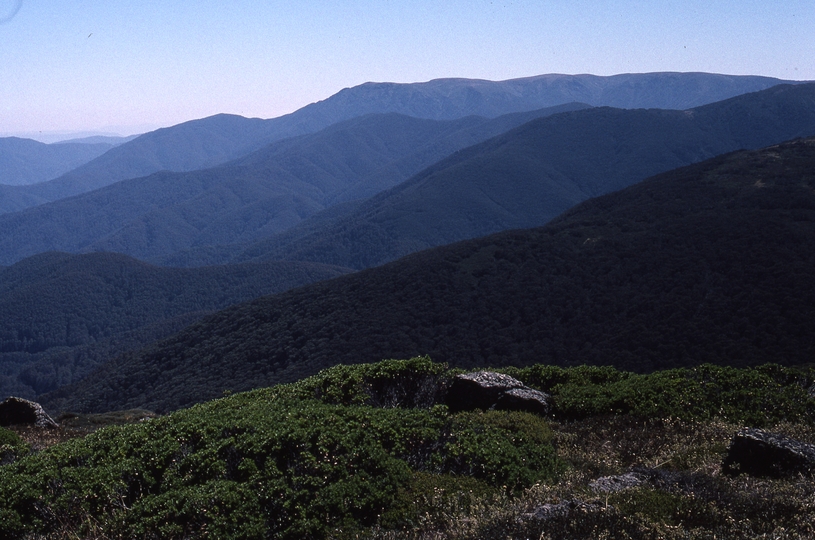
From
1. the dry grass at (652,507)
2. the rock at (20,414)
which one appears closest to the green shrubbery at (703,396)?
the dry grass at (652,507)

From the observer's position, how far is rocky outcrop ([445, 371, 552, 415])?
40.2 feet

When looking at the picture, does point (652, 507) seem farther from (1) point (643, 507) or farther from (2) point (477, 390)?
(2) point (477, 390)

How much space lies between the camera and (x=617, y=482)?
25.4 ft

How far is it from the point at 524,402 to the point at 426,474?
4333 millimetres

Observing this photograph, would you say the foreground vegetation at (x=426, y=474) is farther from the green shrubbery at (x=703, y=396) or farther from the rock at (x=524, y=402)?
the rock at (x=524, y=402)

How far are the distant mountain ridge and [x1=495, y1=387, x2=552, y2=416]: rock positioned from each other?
2021 inches

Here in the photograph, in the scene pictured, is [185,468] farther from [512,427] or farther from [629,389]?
[629,389]

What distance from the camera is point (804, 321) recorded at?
5925 cm

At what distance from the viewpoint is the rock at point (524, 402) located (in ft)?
39.9

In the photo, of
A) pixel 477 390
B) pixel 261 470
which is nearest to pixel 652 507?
pixel 261 470

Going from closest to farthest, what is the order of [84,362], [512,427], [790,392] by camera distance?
[512,427]
[790,392]
[84,362]

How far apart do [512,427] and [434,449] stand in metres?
2.24

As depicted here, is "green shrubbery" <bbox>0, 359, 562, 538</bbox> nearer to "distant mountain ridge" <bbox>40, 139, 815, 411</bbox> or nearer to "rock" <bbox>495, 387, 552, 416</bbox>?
"rock" <bbox>495, 387, 552, 416</bbox>

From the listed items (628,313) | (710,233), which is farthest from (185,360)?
(710,233)
